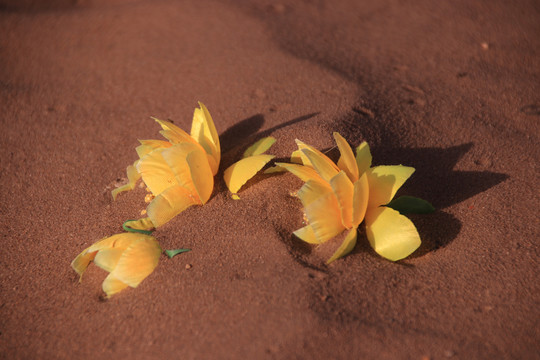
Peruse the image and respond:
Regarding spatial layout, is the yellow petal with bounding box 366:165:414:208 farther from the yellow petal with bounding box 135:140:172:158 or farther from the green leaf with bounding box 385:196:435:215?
the yellow petal with bounding box 135:140:172:158

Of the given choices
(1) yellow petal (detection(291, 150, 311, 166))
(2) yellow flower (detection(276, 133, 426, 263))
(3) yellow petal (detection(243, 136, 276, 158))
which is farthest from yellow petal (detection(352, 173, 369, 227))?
(3) yellow petal (detection(243, 136, 276, 158))

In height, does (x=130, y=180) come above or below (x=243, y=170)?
below

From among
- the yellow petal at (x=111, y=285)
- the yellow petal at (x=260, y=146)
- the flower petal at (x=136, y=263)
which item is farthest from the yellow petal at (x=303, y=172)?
the yellow petal at (x=111, y=285)

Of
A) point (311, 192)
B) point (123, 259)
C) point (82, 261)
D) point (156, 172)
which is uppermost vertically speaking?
point (311, 192)

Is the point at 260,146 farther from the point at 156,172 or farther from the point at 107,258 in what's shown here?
the point at 107,258

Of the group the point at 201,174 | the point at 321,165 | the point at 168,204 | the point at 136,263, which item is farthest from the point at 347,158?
the point at 136,263

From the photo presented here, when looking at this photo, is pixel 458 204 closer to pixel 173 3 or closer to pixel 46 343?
pixel 46 343
